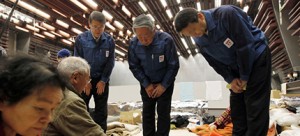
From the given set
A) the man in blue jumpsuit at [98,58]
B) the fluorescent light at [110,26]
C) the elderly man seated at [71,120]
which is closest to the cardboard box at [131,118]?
the man in blue jumpsuit at [98,58]

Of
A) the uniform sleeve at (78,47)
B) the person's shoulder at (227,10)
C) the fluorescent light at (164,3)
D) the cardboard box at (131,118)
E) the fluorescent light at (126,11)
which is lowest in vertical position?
the cardboard box at (131,118)

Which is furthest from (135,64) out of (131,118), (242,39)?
(131,118)

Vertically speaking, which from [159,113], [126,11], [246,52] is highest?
[126,11]

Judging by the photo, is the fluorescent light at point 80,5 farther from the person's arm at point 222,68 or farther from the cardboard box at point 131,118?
the person's arm at point 222,68

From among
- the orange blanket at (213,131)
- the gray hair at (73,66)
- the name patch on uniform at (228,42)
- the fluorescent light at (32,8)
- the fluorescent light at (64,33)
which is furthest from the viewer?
the fluorescent light at (64,33)

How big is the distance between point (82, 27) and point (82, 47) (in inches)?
212

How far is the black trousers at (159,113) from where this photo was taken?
248 centimetres

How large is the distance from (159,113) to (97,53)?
0.84m

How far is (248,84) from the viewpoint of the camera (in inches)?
72.8

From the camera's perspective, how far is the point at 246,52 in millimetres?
1784

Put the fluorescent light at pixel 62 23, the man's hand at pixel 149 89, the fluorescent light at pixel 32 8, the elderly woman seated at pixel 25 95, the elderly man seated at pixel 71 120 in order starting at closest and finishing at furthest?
the elderly woman seated at pixel 25 95
the elderly man seated at pixel 71 120
the man's hand at pixel 149 89
the fluorescent light at pixel 32 8
the fluorescent light at pixel 62 23

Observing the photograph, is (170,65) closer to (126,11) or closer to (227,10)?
(227,10)

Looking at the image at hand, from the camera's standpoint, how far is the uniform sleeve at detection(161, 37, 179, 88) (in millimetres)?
2521

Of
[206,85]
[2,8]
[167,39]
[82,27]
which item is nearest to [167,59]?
[167,39]
